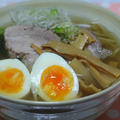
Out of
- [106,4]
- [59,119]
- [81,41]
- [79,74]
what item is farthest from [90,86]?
[106,4]

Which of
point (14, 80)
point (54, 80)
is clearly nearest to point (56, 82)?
point (54, 80)

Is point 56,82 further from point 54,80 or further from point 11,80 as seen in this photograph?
point 11,80

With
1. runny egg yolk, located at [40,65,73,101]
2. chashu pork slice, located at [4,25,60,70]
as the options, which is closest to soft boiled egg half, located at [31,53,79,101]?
runny egg yolk, located at [40,65,73,101]

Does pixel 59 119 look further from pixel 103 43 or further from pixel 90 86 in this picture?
pixel 103 43

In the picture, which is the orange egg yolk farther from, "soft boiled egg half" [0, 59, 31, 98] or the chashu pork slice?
the chashu pork slice

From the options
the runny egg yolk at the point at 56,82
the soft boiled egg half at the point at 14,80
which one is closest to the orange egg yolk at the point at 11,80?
the soft boiled egg half at the point at 14,80

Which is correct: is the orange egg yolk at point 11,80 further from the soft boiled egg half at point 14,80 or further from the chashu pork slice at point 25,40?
the chashu pork slice at point 25,40
